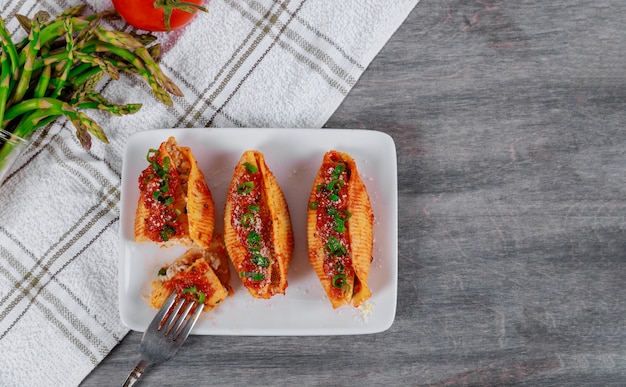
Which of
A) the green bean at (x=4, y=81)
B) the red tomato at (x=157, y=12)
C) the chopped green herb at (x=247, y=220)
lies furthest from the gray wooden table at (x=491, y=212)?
the green bean at (x=4, y=81)

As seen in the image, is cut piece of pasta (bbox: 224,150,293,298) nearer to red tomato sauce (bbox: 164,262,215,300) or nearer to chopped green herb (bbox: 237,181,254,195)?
chopped green herb (bbox: 237,181,254,195)

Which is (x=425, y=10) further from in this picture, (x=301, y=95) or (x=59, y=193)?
(x=59, y=193)

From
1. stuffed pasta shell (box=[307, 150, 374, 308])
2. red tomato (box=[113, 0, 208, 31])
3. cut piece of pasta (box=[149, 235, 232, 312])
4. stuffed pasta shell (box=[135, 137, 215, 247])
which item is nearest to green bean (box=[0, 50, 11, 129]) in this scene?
red tomato (box=[113, 0, 208, 31])

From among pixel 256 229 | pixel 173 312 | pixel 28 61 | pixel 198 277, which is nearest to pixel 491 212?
pixel 256 229

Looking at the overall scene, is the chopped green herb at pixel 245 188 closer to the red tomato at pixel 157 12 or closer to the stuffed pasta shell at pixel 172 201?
the stuffed pasta shell at pixel 172 201

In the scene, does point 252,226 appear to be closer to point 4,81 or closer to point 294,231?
point 294,231

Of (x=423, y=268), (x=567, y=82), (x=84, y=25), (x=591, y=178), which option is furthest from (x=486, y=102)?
(x=84, y=25)
